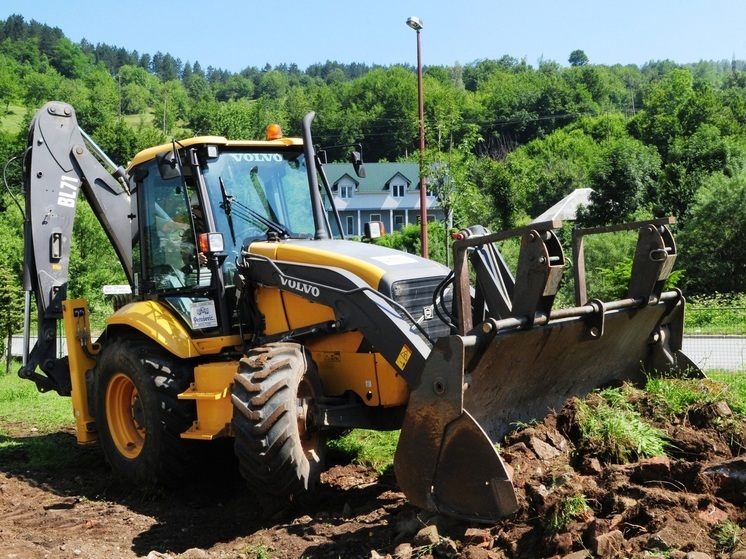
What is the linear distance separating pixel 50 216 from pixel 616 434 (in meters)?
6.34

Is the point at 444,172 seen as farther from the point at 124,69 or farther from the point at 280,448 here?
the point at 124,69

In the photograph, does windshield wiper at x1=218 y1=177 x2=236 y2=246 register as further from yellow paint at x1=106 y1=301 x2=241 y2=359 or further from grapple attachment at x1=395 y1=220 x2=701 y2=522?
grapple attachment at x1=395 y1=220 x2=701 y2=522

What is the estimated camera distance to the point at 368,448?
829cm

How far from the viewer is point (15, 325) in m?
20.9

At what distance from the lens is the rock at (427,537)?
523cm

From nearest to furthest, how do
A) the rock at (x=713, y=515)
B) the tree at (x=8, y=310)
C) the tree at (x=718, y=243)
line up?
1. the rock at (x=713, y=515)
2. the tree at (x=8, y=310)
3. the tree at (x=718, y=243)

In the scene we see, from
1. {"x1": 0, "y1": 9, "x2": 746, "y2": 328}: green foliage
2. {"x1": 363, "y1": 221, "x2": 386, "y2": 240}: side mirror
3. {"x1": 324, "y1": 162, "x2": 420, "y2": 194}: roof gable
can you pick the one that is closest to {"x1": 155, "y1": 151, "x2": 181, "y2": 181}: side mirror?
{"x1": 363, "y1": 221, "x2": 386, "y2": 240}: side mirror

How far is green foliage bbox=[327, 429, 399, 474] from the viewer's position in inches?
314

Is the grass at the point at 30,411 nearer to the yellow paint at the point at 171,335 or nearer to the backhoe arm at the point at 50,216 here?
the backhoe arm at the point at 50,216

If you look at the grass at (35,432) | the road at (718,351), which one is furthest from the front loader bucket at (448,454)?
the road at (718,351)

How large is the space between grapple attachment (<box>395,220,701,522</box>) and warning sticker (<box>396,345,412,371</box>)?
0.20 meters

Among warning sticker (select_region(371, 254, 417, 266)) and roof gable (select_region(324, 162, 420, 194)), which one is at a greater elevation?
roof gable (select_region(324, 162, 420, 194))

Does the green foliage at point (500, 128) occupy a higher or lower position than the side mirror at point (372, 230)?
higher

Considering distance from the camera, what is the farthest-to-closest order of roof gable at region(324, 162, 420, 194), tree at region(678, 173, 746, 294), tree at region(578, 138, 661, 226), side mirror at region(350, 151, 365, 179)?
roof gable at region(324, 162, 420, 194)
tree at region(578, 138, 661, 226)
tree at region(678, 173, 746, 294)
side mirror at region(350, 151, 365, 179)
